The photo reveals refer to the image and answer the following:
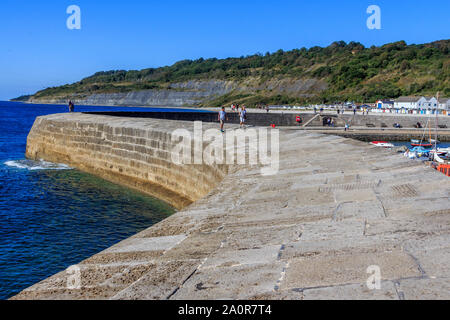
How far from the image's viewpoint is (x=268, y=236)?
4.57m

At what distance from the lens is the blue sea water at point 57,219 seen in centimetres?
831

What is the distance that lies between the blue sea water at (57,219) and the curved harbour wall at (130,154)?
1.97 feet

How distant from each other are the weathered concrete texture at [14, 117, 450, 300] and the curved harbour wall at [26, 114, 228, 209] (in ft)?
14.3

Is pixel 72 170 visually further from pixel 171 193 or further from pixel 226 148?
pixel 226 148

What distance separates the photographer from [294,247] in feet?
13.4

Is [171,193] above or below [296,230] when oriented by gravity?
below

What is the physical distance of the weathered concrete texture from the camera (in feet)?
10.6

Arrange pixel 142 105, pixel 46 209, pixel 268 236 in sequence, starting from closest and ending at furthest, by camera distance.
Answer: pixel 268 236 → pixel 46 209 → pixel 142 105

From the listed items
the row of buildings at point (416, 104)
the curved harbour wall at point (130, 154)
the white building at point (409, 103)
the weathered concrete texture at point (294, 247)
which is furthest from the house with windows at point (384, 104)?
the weathered concrete texture at point (294, 247)

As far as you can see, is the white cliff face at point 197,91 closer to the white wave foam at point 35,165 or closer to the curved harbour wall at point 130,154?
the white wave foam at point 35,165

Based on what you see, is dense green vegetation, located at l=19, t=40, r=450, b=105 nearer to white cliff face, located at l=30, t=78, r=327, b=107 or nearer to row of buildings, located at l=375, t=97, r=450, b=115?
white cliff face, located at l=30, t=78, r=327, b=107
